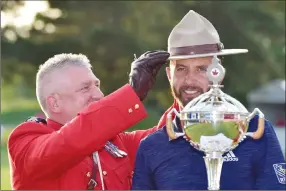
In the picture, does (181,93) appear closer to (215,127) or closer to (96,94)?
(96,94)

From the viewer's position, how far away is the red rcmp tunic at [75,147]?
7.90 feet

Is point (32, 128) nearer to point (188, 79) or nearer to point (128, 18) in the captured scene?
point (188, 79)

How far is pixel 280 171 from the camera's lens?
245 centimetres

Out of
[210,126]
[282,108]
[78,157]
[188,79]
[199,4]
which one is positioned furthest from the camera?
[282,108]

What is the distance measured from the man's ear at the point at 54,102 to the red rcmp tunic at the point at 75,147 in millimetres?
51

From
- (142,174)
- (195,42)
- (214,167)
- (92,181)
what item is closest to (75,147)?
(142,174)

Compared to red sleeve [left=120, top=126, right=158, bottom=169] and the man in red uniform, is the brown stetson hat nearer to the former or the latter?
the man in red uniform

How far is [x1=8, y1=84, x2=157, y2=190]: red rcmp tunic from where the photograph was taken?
2.41 meters

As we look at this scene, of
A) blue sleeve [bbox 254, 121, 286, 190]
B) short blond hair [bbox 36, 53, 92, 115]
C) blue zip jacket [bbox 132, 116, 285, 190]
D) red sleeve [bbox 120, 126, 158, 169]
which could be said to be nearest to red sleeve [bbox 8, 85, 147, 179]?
blue zip jacket [bbox 132, 116, 285, 190]

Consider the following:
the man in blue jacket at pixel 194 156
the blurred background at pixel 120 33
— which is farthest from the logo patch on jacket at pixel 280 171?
the blurred background at pixel 120 33

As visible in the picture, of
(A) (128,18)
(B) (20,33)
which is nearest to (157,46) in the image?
(A) (128,18)

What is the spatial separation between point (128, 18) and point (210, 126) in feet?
48.6

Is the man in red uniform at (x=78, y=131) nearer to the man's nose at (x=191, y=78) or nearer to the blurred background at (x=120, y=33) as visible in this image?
the man's nose at (x=191, y=78)

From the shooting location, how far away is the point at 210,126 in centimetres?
216
